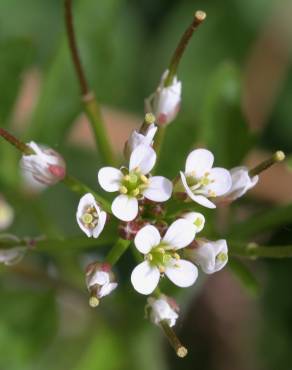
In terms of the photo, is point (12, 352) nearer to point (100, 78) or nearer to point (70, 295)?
point (70, 295)

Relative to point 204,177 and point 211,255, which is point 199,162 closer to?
point 204,177

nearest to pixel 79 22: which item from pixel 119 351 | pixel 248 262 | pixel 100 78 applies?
pixel 100 78

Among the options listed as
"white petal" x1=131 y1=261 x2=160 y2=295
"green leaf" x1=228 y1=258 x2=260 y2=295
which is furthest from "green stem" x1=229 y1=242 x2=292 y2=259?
"white petal" x1=131 y1=261 x2=160 y2=295

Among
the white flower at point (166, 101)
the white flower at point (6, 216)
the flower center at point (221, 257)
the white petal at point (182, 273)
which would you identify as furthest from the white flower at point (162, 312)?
the white flower at point (6, 216)

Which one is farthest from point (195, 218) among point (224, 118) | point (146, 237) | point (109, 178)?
point (224, 118)

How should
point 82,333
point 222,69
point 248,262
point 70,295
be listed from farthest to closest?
point 248,262 < point 82,333 < point 70,295 < point 222,69

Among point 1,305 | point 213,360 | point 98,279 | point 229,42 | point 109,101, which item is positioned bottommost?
point 213,360

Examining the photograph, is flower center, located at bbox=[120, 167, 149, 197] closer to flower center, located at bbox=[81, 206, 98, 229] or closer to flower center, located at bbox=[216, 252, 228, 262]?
flower center, located at bbox=[81, 206, 98, 229]

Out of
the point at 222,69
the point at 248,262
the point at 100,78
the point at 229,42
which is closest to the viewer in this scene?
the point at 222,69
